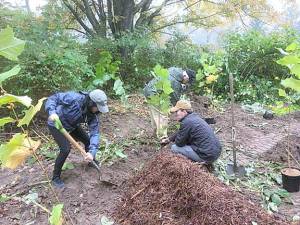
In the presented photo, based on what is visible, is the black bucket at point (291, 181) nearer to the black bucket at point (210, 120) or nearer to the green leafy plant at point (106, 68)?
the black bucket at point (210, 120)

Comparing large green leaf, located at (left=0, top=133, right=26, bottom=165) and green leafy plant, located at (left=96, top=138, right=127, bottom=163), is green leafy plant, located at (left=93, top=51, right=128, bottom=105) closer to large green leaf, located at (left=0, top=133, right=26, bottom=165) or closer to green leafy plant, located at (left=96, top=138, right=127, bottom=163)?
green leafy plant, located at (left=96, top=138, right=127, bottom=163)

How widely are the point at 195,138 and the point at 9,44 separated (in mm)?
4561

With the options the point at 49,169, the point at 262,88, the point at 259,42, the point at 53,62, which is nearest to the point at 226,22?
the point at 259,42

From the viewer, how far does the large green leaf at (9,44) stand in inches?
50.3

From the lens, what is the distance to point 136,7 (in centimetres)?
1223

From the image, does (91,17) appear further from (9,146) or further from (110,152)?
(9,146)

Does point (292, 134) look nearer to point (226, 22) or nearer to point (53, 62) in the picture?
point (53, 62)

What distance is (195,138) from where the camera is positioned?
568cm

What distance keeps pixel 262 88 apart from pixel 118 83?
5607mm

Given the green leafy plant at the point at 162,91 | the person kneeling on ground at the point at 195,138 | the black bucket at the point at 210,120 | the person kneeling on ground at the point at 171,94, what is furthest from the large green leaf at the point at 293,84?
the black bucket at the point at 210,120

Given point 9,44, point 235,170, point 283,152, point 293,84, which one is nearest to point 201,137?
point 235,170

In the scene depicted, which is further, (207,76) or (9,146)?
(207,76)

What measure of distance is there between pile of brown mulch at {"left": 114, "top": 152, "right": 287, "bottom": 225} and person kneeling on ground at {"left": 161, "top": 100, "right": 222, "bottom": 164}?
0.92m

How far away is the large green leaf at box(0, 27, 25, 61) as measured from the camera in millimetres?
1278
